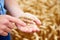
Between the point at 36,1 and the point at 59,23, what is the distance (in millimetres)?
379

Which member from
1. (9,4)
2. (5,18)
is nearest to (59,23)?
(9,4)

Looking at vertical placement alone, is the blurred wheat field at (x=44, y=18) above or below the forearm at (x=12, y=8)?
below

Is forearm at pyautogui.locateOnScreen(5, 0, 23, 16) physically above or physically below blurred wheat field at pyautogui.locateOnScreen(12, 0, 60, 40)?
above

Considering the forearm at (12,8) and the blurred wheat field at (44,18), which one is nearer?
the forearm at (12,8)

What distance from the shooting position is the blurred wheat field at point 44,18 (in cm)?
127

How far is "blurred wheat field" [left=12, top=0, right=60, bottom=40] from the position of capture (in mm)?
1271

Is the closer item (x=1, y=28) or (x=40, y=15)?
(x=1, y=28)

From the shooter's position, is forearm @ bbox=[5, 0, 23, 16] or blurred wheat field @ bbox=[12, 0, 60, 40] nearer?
forearm @ bbox=[5, 0, 23, 16]

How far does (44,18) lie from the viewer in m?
1.47

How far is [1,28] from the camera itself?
677 millimetres

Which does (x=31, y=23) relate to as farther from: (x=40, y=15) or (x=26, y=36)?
(x=40, y=15)

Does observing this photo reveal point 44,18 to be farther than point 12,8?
Yes

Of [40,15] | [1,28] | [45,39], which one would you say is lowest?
[45,39]

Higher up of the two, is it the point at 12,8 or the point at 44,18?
the point at 12,8
